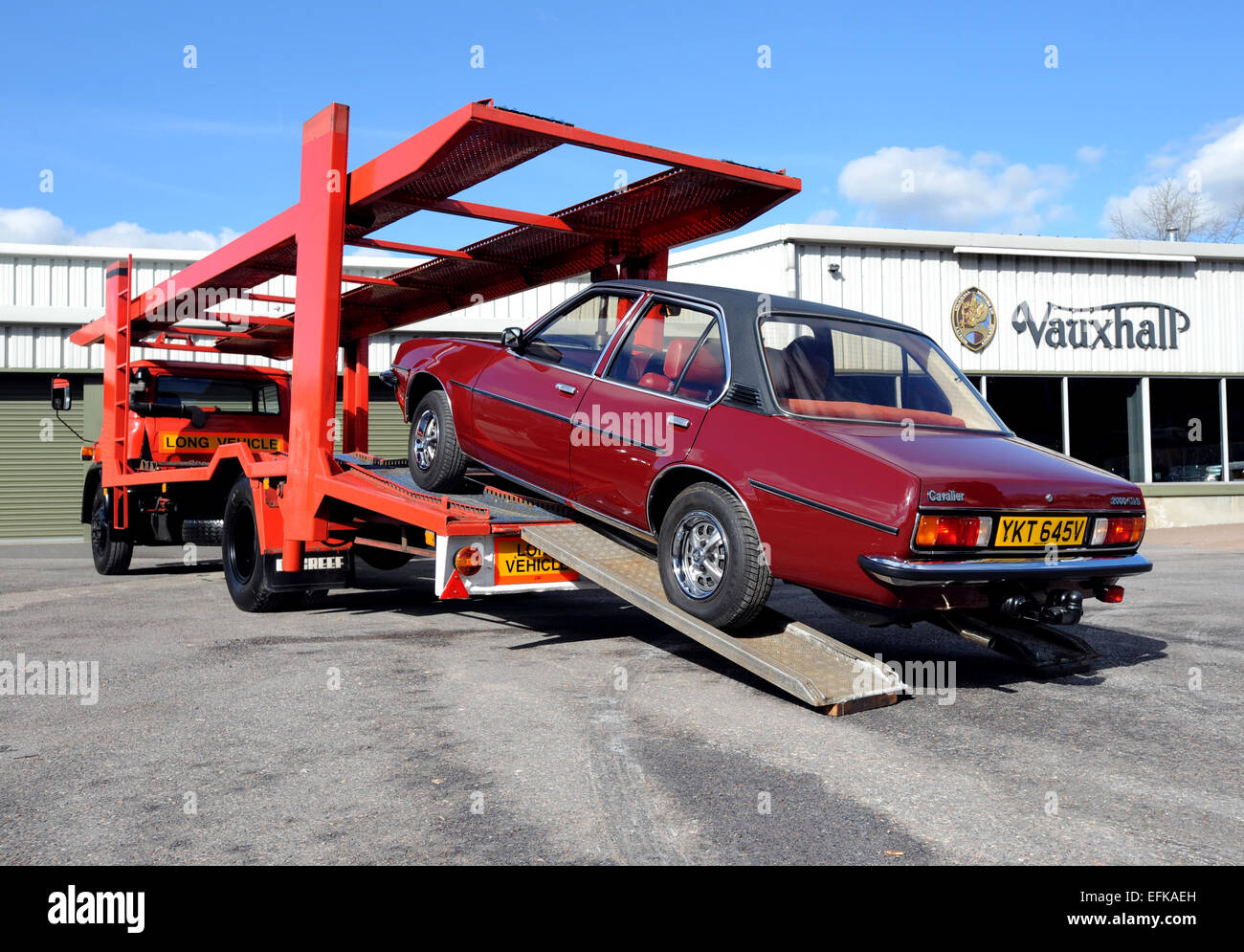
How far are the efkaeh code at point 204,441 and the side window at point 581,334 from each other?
16.2 ft

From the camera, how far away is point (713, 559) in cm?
489

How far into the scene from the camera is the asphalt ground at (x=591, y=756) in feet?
9.87

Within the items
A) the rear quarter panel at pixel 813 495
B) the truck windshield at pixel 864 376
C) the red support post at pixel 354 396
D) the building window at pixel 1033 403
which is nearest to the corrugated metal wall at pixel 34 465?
the red support post at pixel 354 396

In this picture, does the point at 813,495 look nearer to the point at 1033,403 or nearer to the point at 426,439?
the point at 426,439

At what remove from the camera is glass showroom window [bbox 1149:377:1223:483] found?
746 inches

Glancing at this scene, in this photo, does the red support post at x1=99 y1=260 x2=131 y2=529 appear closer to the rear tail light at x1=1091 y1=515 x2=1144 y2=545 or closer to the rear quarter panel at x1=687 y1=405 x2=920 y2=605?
the rear quarter panel at x1=687 y1=405 x2=920 y2=605

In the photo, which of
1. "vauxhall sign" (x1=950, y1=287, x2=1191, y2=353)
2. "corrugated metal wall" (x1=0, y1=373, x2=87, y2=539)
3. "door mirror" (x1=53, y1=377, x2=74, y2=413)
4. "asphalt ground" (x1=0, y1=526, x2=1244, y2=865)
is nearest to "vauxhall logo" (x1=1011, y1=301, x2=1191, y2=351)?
"vauxhall sign" (x1=950, y1=287, x2=1191, y2=353)

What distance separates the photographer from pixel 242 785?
356 cm

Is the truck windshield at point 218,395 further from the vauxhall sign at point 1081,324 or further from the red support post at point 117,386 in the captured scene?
the vauxhall sign at point 1081,324

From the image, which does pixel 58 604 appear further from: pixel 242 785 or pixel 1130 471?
pixel 1130 471

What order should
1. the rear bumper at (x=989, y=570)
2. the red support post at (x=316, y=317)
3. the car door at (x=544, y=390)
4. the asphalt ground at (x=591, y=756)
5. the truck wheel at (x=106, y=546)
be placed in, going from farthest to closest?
the truck wheel at (x=106, y=546) → the red support post at (x=316, y=317) → the car door at (x=544, y=390) → the rear bumper at (x=989, y=570) → the asphalt ground at (x=591, y=756)

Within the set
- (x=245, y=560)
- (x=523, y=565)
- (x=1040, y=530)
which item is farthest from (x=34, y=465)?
(x=1040, y=530)

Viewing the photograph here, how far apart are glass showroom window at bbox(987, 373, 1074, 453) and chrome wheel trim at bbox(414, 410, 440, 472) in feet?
45.6

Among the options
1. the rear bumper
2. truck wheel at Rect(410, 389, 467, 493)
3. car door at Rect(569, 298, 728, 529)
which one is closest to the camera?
the rear bumper
